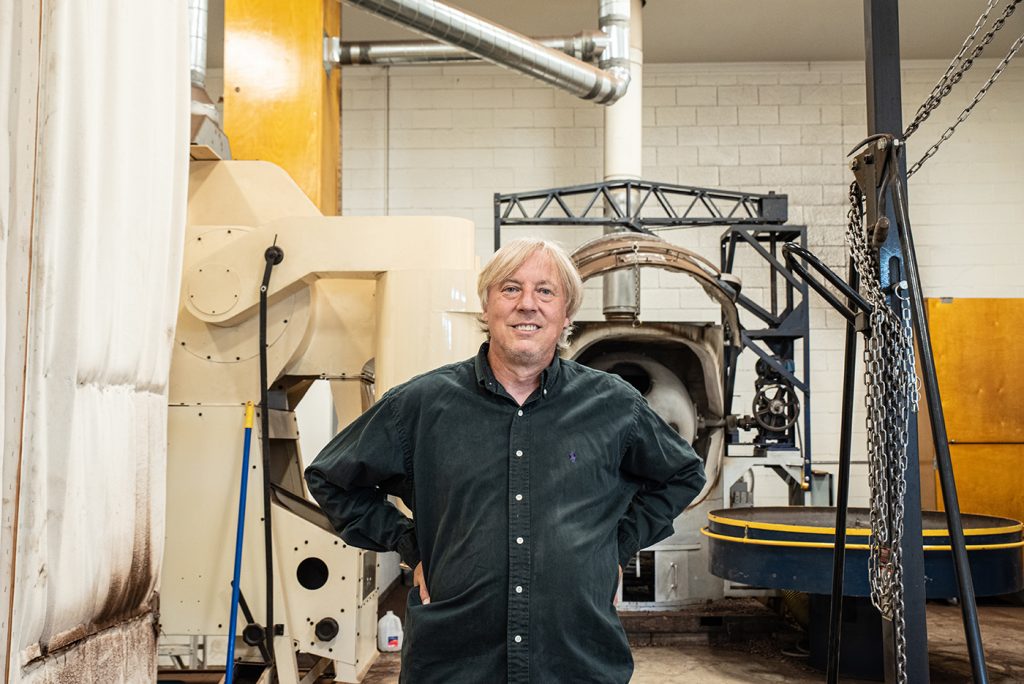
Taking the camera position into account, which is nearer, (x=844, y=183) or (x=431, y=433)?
(x=431, y=433)

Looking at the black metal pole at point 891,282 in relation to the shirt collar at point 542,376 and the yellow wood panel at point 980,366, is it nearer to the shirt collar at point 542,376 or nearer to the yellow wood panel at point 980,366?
the shirt collar at point 542,376

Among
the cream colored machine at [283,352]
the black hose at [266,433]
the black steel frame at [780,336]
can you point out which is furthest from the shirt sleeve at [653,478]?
the black steel frame at [780,336]

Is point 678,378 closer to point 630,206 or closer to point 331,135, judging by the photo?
point 630,206

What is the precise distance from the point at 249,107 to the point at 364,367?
1.51 metres

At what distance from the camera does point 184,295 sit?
3354 mm


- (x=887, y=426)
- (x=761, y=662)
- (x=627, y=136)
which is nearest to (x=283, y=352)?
(x=887, y=426)

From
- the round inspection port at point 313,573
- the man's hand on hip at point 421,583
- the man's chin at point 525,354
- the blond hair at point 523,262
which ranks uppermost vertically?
the blond hair at point 523,262

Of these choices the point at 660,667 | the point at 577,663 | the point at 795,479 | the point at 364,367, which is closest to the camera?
the point at 577,663

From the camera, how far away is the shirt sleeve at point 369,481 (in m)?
1.89

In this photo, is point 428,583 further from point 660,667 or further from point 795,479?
point 795,479

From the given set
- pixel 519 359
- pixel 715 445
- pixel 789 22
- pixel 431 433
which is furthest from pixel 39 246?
pixel 789 22

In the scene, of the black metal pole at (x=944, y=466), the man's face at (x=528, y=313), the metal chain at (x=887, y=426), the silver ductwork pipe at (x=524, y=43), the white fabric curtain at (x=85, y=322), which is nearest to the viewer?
the white fabric curtain at (x=85, y=322)

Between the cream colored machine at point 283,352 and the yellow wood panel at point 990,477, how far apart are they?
4.83 meters

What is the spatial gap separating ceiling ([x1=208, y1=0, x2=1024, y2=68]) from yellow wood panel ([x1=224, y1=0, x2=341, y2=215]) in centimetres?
247
